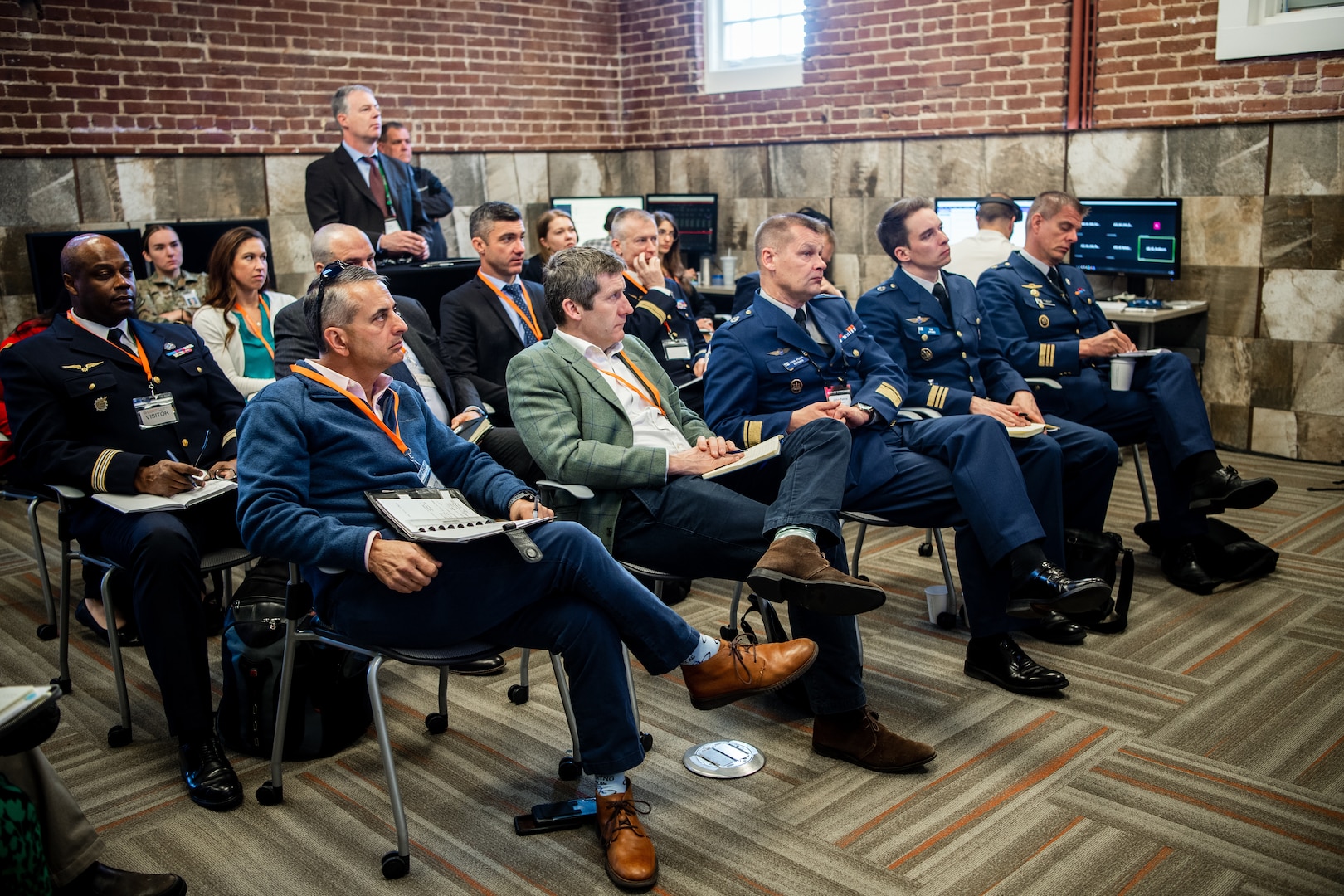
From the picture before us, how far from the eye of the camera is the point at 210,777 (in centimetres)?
271

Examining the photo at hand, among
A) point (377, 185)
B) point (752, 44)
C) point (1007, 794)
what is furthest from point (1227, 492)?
point (752, 44)

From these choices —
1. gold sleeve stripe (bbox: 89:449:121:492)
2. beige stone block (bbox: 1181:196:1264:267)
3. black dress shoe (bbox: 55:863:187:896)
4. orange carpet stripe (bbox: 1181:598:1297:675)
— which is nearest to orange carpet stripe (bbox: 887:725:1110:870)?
orange carpet stripe (bbox: 1181:598:1297:675)

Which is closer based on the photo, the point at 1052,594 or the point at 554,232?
the point at 1052,594

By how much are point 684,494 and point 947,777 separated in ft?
3.08

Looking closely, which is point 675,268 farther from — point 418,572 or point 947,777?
point 418,572

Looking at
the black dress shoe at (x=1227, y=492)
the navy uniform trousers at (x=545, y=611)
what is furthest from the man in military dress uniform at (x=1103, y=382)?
the navy uniform trousers at (x=545, y=611)

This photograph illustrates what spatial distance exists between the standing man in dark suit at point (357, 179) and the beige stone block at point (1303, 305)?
14.0 feet

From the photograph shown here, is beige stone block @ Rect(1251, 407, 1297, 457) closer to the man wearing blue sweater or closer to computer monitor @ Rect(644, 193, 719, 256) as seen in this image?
computer monitor @ Rect(644, 193, 719, 256)

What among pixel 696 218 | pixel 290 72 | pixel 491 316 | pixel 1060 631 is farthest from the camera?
pixel 696 218

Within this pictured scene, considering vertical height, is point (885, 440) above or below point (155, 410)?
below

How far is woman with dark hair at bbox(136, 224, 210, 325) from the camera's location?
4.98 meters

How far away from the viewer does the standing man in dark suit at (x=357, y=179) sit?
5586mm

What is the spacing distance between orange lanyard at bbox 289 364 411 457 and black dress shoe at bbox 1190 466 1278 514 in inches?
111

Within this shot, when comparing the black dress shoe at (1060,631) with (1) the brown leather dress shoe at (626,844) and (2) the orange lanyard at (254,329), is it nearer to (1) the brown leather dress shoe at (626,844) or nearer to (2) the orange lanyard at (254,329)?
(1) the brown leather dress shoe at (626,844)
